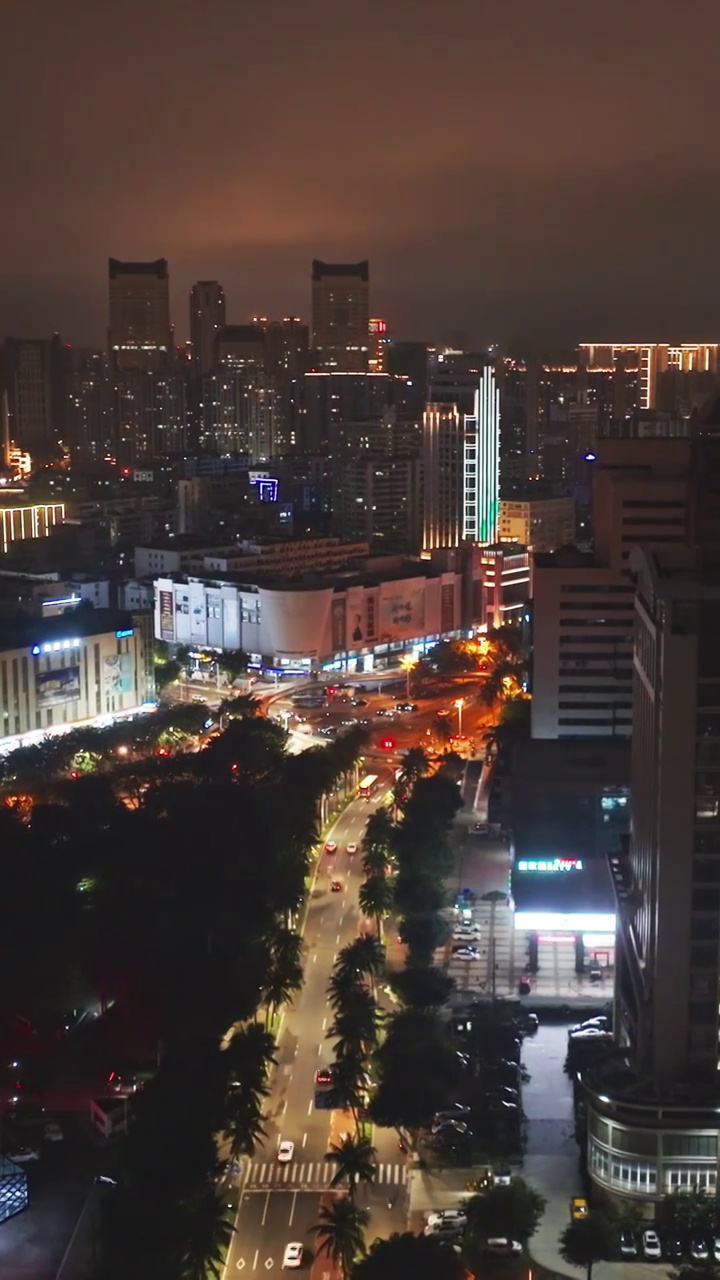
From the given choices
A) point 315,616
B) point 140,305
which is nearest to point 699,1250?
point 315,616

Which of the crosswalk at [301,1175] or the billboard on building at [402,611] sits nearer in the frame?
the crosswalk at [301,1175]

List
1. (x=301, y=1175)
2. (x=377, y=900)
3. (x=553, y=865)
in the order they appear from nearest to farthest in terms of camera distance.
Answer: (x=301, y=1175) → (x=377, y=900) → (x=553, y=865)

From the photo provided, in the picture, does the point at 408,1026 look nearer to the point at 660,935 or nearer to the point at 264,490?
the point at 660,935

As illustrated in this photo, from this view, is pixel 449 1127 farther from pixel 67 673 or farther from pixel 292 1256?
pixel 67 673

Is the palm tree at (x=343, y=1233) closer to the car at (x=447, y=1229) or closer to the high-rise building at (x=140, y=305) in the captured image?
the car at (x=447, y=1229)

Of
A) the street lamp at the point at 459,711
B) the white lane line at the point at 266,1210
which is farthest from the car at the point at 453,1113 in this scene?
the street lamp at the point at 459,711

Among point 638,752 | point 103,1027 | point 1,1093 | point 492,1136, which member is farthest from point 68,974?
point 638,752
